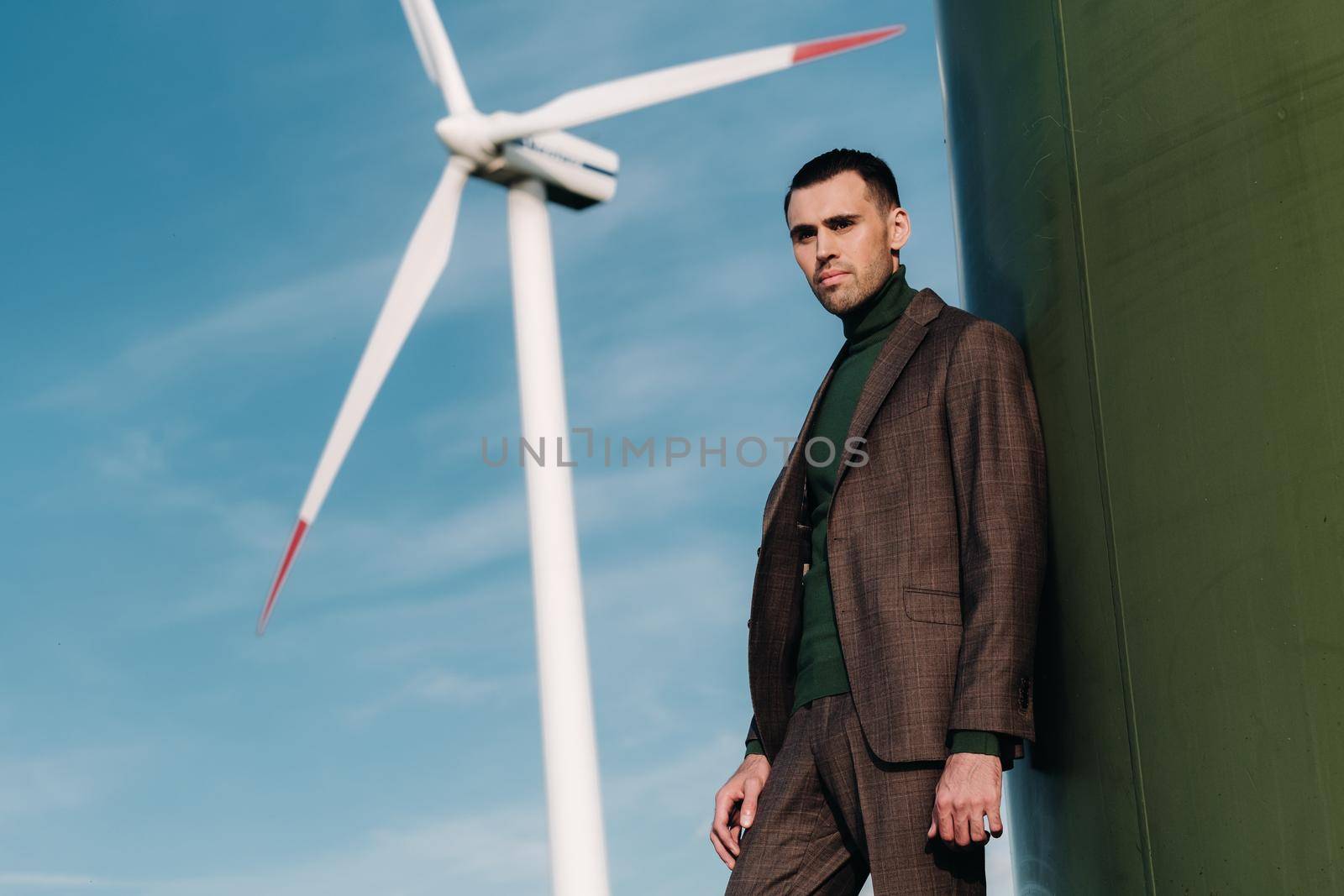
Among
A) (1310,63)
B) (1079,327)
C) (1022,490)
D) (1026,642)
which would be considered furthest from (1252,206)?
(1026,642)

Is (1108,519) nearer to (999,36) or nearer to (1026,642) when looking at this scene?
(1026,642)

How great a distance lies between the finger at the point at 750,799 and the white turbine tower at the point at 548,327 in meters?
7.09

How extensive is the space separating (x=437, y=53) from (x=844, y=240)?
10.2 meters

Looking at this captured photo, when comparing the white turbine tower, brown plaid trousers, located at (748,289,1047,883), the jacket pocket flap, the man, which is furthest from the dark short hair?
the white turbine tower

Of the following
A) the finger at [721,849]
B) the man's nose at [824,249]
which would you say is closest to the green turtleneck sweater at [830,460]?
the man's nose at [824,249]

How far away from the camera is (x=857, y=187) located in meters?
6.47

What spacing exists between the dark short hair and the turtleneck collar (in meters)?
0.31

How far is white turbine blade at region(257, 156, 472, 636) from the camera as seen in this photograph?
46.2 ft

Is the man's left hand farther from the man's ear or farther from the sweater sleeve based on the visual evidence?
the man's ear

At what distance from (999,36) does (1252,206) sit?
1800 millimetres

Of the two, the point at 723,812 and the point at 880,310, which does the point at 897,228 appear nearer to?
the point at 880,310

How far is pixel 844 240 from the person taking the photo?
6418 millimetres

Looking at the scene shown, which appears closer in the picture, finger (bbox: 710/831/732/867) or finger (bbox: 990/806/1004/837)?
finger (bbox: 990/806/1004/837)

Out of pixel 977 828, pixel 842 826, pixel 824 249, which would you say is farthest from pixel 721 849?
pixel 824 249
